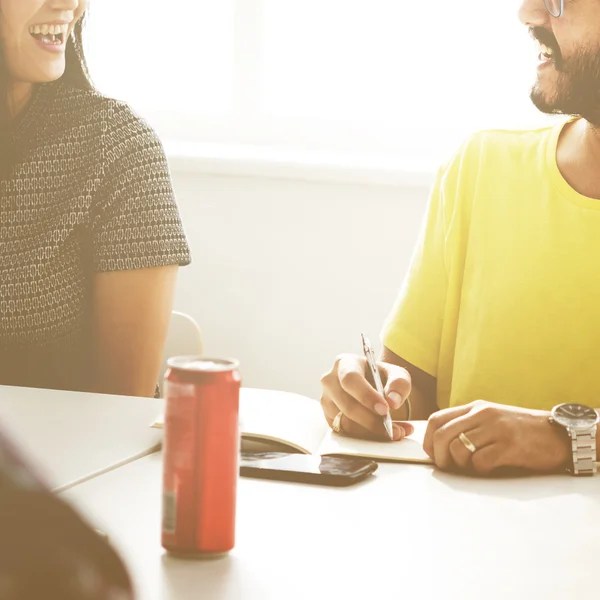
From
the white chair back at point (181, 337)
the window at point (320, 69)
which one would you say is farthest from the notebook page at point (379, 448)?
the window at point (320, 69)

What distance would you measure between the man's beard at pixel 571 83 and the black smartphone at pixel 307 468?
834 mm

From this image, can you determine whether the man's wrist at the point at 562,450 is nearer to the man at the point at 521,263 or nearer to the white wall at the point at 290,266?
the man at the point at 521,263

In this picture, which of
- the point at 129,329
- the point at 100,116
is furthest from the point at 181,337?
the point at 100,116

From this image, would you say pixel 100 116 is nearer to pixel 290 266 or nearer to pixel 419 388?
pixel 419 388

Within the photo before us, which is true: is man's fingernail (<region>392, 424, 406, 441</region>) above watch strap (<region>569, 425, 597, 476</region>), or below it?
below

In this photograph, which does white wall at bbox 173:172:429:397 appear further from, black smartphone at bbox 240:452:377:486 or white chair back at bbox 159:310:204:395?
black smartphone at bbox 240:452:377:486

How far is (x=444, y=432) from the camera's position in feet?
3.30

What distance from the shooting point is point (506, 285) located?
4.90ft

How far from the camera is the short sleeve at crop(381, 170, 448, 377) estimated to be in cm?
152

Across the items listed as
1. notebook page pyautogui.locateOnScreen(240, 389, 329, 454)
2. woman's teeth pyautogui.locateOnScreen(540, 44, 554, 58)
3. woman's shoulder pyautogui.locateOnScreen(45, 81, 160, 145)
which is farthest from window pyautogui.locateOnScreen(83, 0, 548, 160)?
notebook page pyautogui.locateOnScreen(240, 389, 329, 454)

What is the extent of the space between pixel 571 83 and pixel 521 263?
340 mm

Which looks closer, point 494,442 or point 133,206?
point 494,442

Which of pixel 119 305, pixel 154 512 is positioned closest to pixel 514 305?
pixel 119 305

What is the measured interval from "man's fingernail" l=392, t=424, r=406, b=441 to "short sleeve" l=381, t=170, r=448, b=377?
1.32ft
